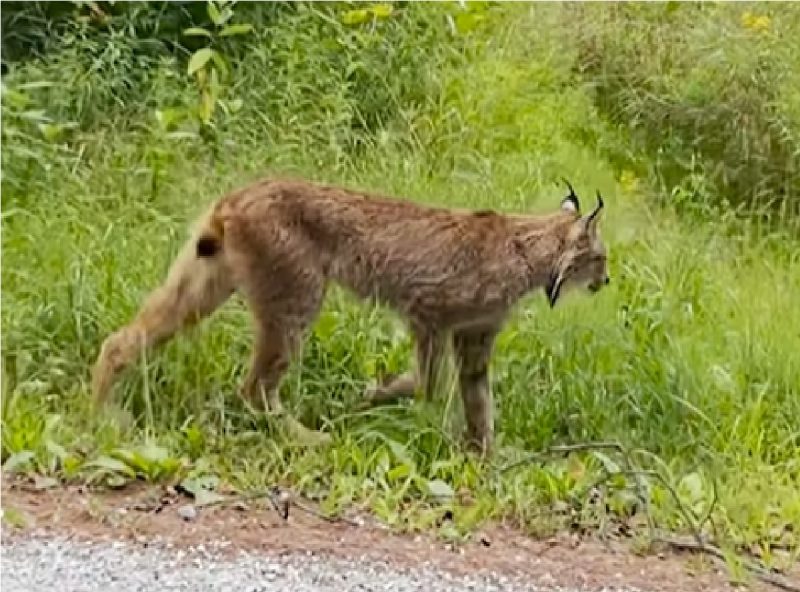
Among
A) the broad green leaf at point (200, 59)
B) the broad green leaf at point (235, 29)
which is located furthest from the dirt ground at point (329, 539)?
the broad green leaf at point (235, 29)

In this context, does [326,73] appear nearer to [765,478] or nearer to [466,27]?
[466,27]

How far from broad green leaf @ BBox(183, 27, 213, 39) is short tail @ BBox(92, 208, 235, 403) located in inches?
86.1

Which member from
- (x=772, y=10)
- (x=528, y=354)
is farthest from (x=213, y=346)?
(x=772, y=10)

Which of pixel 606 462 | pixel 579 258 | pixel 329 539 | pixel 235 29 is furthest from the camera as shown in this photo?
pixel 235 29

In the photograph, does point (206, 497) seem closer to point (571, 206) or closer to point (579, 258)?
point (579, 258)

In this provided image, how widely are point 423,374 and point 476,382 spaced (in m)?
0.21

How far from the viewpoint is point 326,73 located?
9.52m

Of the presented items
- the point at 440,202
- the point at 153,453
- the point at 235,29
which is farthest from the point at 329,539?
the point at 235,29

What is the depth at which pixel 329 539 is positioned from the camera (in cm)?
542

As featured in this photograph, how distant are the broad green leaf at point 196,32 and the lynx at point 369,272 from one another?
218 cm

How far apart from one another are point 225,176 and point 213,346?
165cm

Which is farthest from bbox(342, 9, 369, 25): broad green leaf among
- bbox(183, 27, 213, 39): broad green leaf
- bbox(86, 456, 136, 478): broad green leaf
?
bbox(86, 456, 136, 478): broad green leaf

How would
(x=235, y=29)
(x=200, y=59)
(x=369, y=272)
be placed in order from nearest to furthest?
(x=369, y=272) → (x=200, y=59) → (x=235, y=29)

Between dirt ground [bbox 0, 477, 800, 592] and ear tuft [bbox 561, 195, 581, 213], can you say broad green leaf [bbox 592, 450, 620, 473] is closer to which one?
dirt ground [bbox 0, 477, 800, 592]
